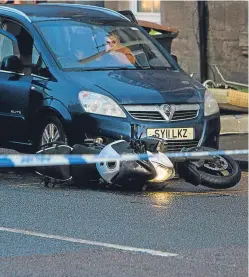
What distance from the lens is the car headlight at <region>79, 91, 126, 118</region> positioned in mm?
10211

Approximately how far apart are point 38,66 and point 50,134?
2.69ft

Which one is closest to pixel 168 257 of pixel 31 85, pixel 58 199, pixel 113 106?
pixel 58 199

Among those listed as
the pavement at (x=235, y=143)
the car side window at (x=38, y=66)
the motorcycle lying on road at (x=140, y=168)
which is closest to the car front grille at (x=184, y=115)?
the motorcycle lying on road at (x=140, y=168)

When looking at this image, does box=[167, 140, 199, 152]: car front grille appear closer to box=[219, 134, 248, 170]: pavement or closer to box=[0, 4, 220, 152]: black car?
box=[0, 4, 220, 152]: black car

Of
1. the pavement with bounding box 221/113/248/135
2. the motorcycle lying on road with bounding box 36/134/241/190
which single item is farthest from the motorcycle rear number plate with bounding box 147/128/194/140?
the pavement with bounding box 221/113/248/135

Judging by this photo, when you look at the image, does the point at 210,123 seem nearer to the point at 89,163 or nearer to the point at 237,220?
the point at 89,163

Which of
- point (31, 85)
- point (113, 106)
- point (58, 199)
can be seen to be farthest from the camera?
point (31, 85)

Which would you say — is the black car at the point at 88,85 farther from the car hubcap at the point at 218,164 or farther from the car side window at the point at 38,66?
the car hubcap at the point at 218,164

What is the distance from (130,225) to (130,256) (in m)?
1.10

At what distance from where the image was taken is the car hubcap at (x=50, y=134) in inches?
419

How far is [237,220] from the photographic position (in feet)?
27.6

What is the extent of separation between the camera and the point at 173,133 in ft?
34.1

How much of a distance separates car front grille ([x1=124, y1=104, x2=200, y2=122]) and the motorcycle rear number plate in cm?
12

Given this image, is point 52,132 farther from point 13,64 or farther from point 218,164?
point 218,164
